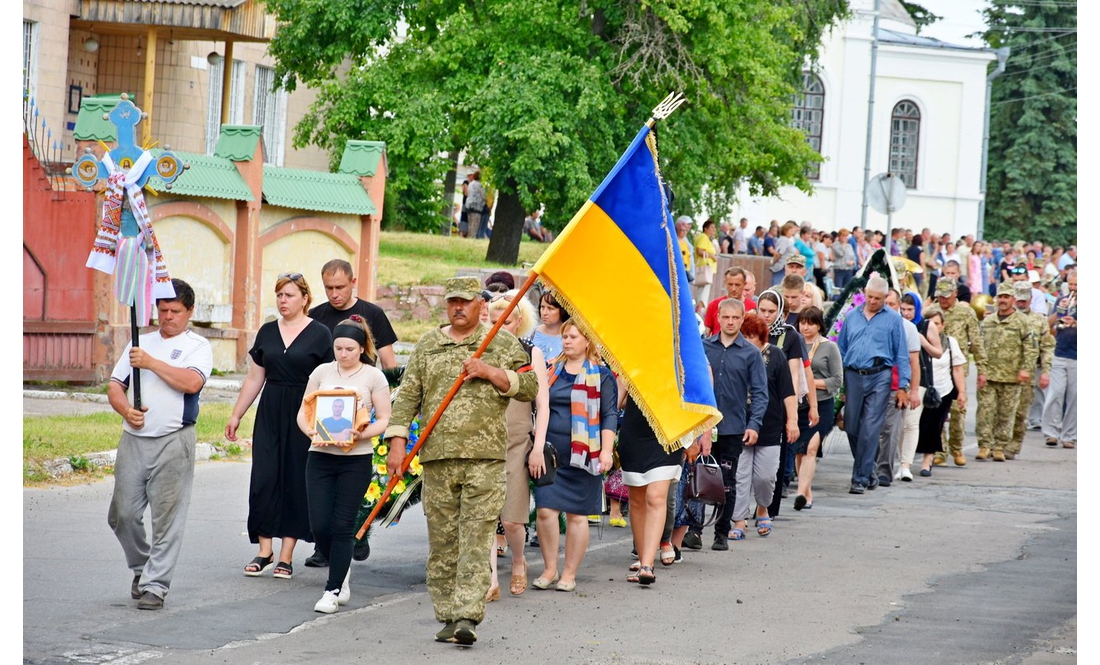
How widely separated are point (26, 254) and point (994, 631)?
512 inches

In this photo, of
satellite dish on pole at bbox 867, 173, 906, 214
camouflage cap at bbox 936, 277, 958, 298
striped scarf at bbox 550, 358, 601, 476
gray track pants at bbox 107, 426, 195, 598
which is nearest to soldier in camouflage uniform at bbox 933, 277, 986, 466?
camouflage cap at bbox 936, 277, 958, 298

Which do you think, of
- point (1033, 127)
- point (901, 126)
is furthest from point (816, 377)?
point (1033, 127)

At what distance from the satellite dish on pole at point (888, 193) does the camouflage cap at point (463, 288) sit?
1918 cm

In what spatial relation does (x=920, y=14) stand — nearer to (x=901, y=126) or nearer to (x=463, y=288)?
(x=901, y=126)

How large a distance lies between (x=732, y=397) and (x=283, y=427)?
381 centimetres

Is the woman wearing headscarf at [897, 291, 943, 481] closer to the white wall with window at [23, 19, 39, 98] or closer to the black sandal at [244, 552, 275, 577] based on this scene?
the black sandal at [244, 552, 275, 577]

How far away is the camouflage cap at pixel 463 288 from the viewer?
8.38m

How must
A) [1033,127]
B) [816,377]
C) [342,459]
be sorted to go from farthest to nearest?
1. [1033,127]
2. [816,377]
3. [342,459]

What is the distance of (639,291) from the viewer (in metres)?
9.30

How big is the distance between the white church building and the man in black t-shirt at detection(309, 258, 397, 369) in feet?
150

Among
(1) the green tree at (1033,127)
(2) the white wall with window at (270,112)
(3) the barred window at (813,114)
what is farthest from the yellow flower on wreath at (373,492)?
(1) the green tree at (1033,127)

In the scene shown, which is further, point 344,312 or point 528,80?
point 528,80

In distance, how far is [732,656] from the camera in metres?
8.03

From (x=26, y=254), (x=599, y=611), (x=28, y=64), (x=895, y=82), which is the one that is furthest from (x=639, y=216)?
(x=895, y=82)
